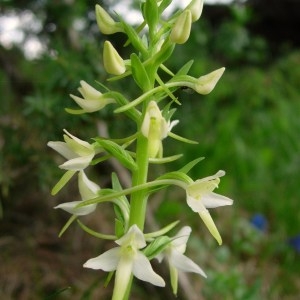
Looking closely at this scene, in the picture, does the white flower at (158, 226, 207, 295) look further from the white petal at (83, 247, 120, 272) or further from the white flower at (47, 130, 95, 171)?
the white flower at (47, 130, 95, 171)

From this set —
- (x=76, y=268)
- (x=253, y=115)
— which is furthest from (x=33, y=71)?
(x=253, y=115)

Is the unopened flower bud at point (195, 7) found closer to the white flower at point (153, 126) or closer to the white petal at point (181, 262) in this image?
the white flower at point (153, 126)

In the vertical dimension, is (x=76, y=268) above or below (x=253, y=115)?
below

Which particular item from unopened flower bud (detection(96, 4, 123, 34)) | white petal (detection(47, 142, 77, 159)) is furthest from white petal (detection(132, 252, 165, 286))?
unopened flower bud (detection(96, 4, 123, 34))

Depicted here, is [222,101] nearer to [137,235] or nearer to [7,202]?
[7,202]

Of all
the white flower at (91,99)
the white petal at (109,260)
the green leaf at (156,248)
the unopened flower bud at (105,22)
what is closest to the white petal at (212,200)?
the green leaf at (156,248)

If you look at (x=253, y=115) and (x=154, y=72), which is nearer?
(x=154, y=72)
